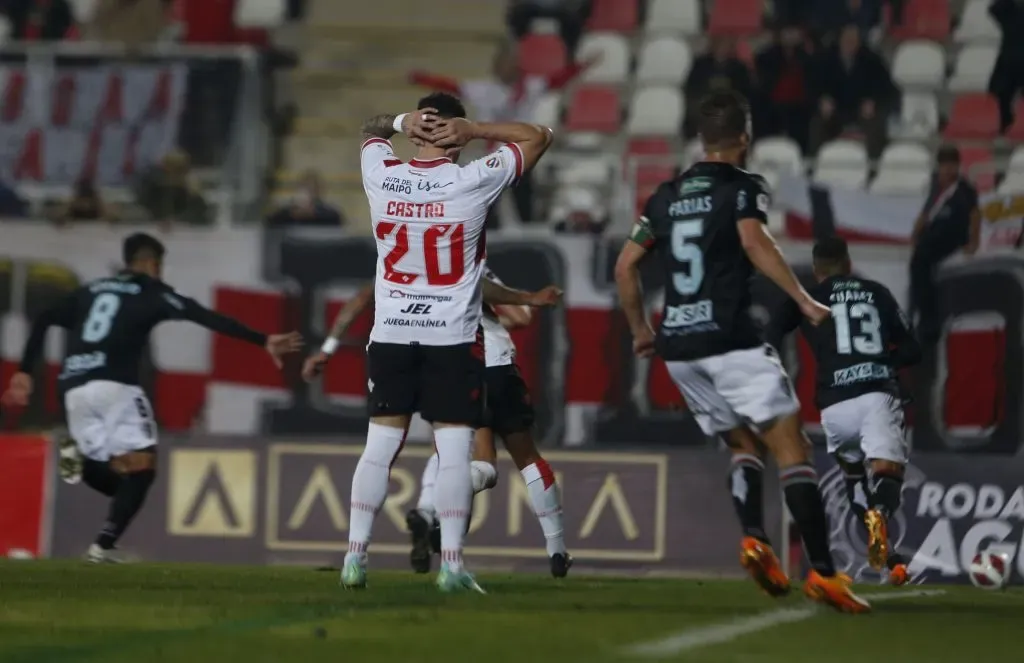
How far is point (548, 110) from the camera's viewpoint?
18016 millimetres

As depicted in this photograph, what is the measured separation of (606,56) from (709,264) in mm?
11611

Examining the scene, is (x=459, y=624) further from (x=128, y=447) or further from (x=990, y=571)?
(x=990, y=571)

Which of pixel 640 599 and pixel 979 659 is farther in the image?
pixel 640 599

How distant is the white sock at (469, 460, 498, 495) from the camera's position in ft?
32.7

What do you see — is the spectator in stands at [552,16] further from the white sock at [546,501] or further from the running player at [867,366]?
the white sock at [546,501]

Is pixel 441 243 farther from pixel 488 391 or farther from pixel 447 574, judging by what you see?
pixel 488 391

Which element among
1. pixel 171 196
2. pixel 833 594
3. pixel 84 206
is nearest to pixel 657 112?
pixel 171 196

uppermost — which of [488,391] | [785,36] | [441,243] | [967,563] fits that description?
[785,36]

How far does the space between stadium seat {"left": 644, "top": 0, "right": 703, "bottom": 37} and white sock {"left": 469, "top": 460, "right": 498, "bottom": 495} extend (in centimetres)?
999

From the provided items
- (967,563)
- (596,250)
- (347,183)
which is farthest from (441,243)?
(347,183)

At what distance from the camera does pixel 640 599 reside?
26.4ft

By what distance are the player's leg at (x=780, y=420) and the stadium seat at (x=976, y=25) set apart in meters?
11.4

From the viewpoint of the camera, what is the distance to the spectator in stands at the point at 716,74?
17.4 metres

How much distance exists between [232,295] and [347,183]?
3.00m
